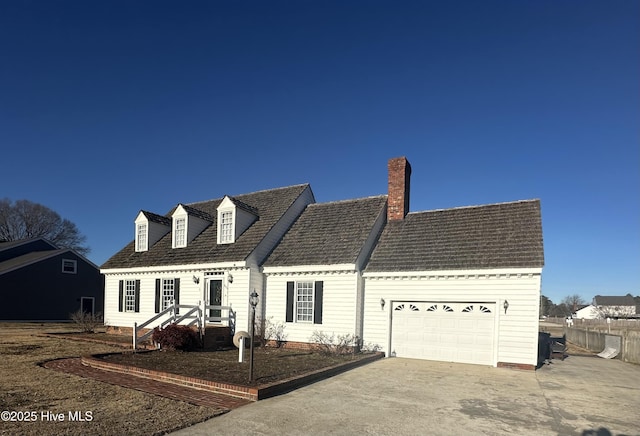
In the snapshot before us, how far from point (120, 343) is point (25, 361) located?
432 cm

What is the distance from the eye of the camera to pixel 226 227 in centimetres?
1873

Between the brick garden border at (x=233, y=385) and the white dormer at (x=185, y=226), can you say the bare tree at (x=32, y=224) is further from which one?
the brick garden border at (x=233, y=385)

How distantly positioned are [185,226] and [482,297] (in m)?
13.9

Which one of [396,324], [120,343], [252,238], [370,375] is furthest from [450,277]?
[120,343]

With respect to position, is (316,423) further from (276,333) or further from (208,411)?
(276,333)

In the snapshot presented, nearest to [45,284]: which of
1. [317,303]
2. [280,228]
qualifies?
[280,228]

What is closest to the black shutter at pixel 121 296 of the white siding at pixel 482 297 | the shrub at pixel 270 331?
the shrub at pixel 270 331

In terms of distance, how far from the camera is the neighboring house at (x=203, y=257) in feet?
55.6

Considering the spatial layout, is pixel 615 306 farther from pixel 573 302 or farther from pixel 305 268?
pixel 305 268

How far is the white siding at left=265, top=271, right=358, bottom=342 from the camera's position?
14.9 metres

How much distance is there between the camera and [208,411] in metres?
7.26

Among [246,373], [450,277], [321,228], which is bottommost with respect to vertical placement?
[246,373]

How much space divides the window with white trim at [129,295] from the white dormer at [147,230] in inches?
73.5

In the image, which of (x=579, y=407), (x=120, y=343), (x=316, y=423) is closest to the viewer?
(x=316, y=423)
